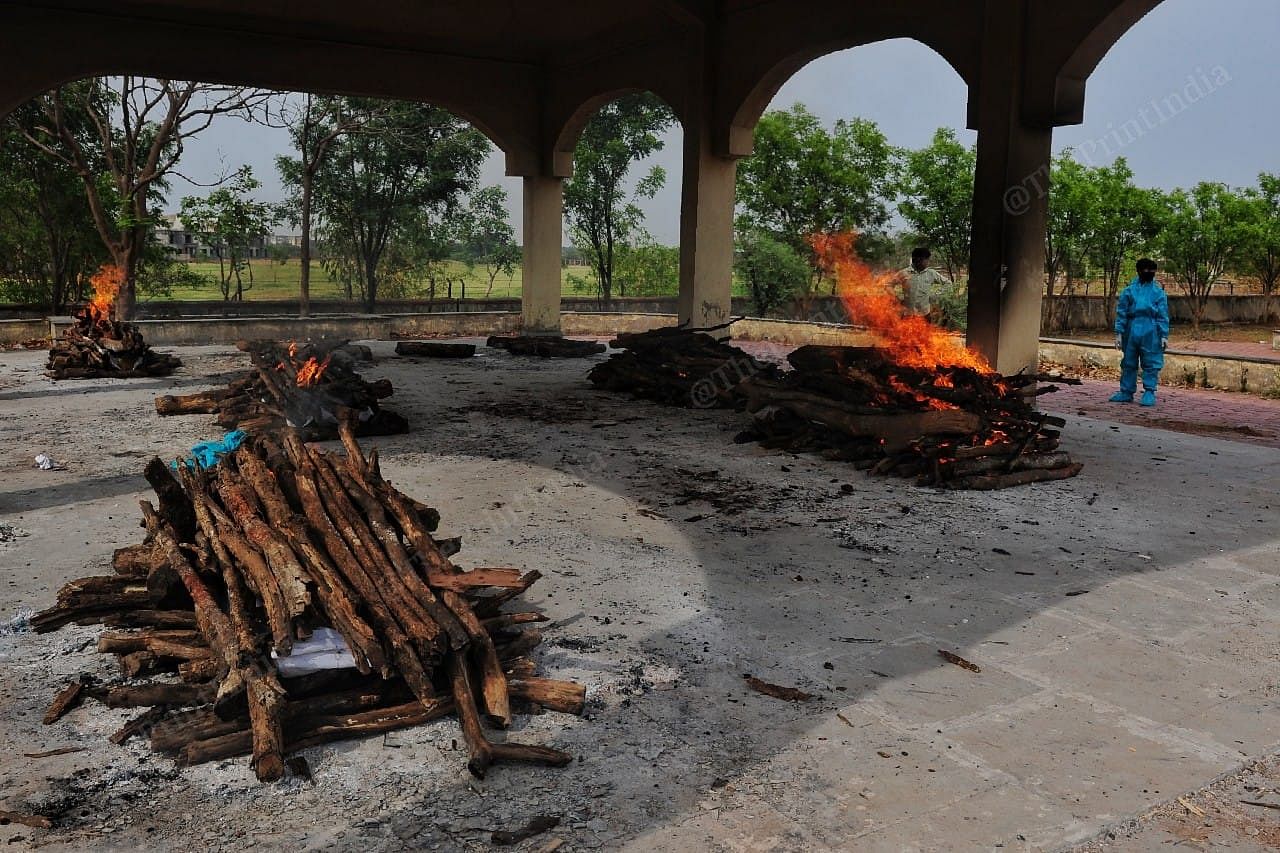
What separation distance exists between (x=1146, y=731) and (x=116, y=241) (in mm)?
23247

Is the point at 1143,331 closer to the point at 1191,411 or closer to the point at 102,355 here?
the point at 1191,411

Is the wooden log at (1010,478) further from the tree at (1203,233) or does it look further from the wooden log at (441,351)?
the tree at (1203,233)

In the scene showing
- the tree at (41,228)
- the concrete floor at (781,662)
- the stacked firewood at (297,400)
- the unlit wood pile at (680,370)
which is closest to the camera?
the concrete floor at (781,662)

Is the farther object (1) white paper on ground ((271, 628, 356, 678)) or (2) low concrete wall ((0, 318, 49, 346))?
(2) low concrete wall ((0, 318, 49, 346))

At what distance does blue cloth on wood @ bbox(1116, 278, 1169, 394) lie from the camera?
12.3 metres

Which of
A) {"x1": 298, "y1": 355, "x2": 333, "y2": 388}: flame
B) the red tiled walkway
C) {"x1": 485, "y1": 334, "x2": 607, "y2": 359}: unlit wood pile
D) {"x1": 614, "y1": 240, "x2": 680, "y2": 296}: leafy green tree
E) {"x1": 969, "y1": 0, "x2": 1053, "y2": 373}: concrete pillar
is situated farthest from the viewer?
{"x1": 614, "y1": 240, "x2": 680, "y2": 296}: leafy green tree

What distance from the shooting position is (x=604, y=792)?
3160 mm

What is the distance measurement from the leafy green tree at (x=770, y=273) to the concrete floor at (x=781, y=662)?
59.0ft

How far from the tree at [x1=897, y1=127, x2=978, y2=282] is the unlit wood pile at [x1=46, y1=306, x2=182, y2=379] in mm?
22511

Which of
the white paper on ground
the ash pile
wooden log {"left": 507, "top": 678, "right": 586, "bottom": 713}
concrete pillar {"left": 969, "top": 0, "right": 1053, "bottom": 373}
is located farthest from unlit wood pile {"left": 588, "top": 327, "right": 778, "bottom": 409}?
the white paper on ground

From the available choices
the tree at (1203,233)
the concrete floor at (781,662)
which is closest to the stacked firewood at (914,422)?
the concrete floor at (781,662)

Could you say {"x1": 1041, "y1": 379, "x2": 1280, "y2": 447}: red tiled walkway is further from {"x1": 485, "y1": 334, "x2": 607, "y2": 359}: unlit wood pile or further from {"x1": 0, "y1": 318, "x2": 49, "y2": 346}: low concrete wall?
{"x1": 0, "y1": 318, "x2": 49, "y2": 346}: low concrete wall

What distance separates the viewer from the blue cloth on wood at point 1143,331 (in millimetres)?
12328

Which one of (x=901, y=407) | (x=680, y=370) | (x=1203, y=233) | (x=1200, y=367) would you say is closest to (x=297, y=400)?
(x=680, y=370)
